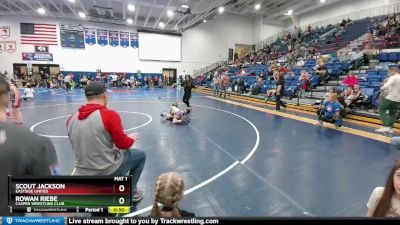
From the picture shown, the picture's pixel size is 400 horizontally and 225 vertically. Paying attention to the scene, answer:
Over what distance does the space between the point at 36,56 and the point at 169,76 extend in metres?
14.5

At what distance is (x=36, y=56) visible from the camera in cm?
2805

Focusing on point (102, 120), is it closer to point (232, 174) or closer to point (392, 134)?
point (232, 174)

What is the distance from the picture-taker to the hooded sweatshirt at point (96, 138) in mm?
2764

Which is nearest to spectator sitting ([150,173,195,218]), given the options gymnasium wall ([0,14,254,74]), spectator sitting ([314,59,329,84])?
spectator sitting ([314,59,329,84])

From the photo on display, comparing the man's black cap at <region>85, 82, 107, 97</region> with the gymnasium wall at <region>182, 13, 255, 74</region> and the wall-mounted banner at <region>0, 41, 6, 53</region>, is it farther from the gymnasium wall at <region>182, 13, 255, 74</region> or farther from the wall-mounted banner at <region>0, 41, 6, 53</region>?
the gymnasium wall at <region>182, 13, 255, 74</region>

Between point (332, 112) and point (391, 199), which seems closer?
point (391, 199)

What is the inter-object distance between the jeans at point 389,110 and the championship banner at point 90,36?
95.4 ft

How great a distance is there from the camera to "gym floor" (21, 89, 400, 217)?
3.75 meters

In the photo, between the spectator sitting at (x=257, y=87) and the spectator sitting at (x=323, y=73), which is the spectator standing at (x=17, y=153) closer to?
the spectator sitting at (x=323, y=73)

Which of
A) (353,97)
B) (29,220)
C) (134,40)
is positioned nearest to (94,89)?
(29,220)

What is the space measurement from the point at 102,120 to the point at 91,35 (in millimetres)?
30399

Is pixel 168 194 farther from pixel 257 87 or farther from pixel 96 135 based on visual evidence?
pixel 257 87

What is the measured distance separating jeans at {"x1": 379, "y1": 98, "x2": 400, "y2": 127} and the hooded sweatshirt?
7.65 m
